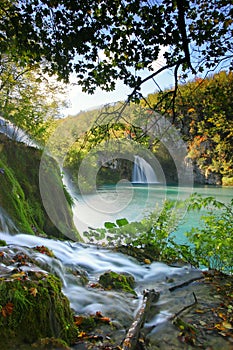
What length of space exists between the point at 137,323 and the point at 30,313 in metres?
0.94

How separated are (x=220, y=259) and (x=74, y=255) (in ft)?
7.64

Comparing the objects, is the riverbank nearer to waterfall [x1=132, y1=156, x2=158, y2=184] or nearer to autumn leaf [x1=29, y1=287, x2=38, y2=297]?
autumn leaf [x1=29, y1=287, x2=38, y2=297]

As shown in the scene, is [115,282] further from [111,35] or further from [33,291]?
[111,35]

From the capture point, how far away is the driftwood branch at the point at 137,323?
187cm

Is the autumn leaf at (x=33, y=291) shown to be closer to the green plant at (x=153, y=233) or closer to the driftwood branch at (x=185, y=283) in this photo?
the driftwood branch at (x=185, y=283)

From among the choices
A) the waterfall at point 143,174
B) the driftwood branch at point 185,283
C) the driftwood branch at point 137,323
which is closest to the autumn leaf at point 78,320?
the driftwood branch at point 137,323

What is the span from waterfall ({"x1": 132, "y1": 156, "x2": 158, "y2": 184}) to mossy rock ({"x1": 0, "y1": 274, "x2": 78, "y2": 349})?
74.1 feet

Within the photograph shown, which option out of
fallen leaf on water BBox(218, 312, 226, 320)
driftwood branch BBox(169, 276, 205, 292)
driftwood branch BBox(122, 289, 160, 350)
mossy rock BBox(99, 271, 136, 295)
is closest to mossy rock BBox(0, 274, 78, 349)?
driftwood branch BBox(122, 289, 160, 350)

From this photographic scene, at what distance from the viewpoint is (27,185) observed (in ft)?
19.4

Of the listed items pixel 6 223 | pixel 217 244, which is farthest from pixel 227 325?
pixel 6 223

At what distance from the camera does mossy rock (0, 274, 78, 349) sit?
164 cm

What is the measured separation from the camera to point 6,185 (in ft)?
15.0

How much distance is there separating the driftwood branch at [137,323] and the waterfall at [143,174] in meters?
21.5

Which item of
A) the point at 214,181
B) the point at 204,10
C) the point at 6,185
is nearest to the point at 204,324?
the point at 204,10
